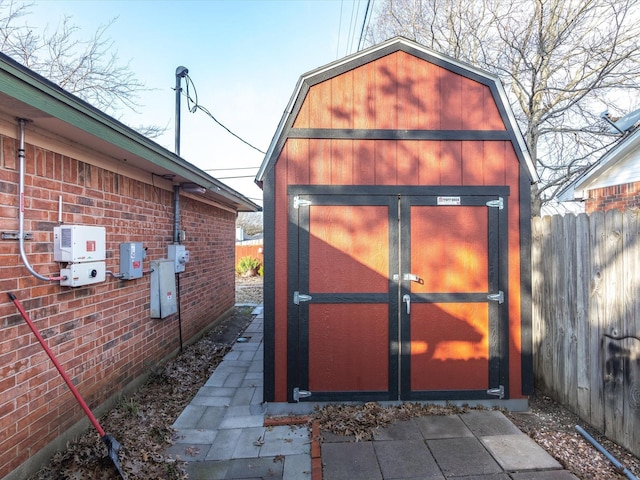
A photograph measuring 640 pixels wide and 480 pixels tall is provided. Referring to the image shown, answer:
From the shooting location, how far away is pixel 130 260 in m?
3.68

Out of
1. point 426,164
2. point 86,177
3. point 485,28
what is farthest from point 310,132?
point 485,28

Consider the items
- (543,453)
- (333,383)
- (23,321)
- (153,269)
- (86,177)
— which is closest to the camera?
(23,321)

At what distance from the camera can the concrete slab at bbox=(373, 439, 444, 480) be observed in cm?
243

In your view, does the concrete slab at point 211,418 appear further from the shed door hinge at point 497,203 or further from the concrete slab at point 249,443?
the shed door hinge at point 497,203

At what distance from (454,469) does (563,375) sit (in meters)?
1.74

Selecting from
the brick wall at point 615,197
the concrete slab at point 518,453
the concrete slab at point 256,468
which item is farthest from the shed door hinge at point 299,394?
the brick wall at point 615,197

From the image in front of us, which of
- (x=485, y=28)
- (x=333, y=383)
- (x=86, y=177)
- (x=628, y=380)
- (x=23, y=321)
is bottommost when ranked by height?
(x=333, y=383)

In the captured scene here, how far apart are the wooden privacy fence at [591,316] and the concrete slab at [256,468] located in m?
2.79

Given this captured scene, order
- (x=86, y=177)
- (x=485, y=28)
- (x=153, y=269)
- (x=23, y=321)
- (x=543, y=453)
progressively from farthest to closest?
(x=485, y=28) → (x=153, y=269) → (x=86, y=177) → (x=543, y=453) → (x=23, y=321)

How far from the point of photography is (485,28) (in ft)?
30.8

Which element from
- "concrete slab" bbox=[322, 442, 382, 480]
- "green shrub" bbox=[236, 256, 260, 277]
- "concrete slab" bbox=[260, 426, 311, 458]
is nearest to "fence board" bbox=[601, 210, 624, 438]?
"concrete slab" bbox=[322, 442, 382, 480]

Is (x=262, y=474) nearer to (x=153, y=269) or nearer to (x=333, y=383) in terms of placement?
(x=333, y=383)

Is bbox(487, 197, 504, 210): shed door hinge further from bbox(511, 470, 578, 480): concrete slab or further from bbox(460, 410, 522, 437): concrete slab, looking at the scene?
bbox(511, 470, 578, 480): concrete slab

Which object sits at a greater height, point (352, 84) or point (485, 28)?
point (485, 28)
